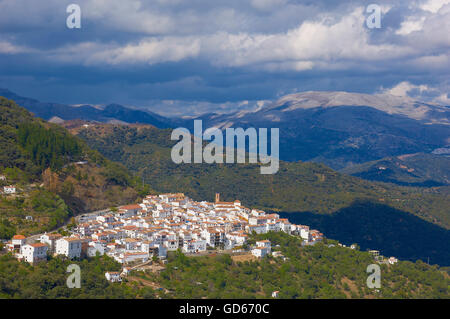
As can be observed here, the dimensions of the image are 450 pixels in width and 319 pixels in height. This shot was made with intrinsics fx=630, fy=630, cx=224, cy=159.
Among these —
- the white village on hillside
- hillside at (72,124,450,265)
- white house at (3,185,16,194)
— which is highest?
white house at (3,185,16,194)

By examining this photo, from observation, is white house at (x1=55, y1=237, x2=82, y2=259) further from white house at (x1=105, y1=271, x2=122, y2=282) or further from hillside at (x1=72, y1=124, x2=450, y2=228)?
hillside at (x1=72, y1=124, x2=450, y2=228)

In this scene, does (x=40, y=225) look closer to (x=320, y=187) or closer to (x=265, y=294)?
(x=265, y=294)

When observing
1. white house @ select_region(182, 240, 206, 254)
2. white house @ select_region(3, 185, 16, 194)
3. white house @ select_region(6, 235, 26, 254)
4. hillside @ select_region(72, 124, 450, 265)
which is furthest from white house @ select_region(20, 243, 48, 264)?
hillside @ select_region(72, 124, 450, 265)

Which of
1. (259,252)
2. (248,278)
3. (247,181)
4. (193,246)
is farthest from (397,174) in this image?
(248,278)

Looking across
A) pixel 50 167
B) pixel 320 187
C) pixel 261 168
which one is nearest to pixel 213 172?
pixel 261 168

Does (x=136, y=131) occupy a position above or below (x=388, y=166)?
above

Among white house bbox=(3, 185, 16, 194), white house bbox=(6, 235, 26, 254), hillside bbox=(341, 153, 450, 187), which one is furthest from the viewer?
hillside bbox=(341, 153, 450, 187)

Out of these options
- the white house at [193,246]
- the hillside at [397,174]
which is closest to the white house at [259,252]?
the white house at [193,246]
